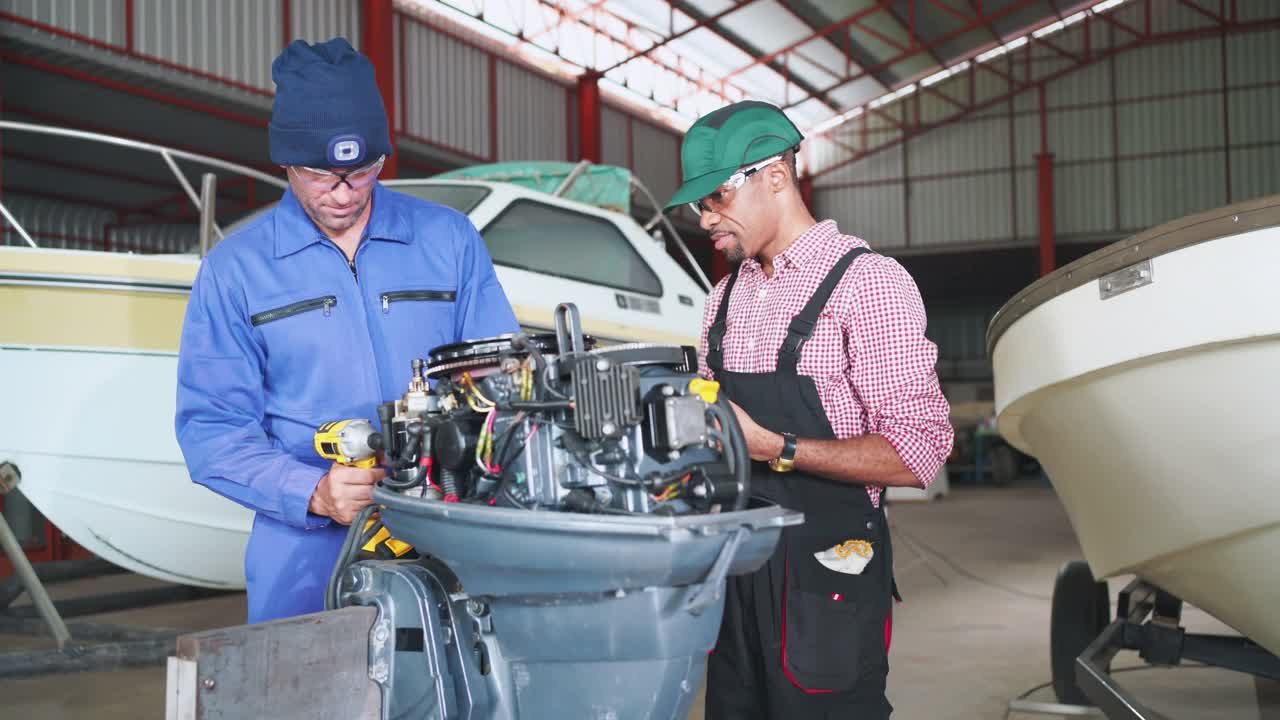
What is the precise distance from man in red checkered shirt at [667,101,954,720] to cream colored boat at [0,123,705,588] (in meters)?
2.69

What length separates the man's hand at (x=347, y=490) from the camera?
1.44m

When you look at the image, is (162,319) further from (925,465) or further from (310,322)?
(925,465)

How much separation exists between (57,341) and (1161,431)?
3.43m

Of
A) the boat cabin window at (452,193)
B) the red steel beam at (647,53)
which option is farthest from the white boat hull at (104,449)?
the red steel beam at (647,53)

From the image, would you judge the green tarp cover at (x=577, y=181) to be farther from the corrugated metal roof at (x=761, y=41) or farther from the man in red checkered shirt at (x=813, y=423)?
the corrugated metal roof at (x=761, y=41)

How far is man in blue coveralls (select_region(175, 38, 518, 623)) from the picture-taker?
1.44m

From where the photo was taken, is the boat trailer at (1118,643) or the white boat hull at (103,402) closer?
the boat trailer at (1118,643)

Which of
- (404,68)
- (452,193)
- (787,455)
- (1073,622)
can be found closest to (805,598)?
(787,455)

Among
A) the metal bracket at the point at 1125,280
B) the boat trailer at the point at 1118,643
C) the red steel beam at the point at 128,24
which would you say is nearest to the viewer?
the metal bracket at the point at 1125,280

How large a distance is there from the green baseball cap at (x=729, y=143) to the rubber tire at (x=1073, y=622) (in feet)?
8.49

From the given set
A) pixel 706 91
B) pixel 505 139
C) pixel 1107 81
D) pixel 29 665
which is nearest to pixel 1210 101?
pixel 1107 81

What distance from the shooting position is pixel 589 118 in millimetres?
13969

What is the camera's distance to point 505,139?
12766 mm

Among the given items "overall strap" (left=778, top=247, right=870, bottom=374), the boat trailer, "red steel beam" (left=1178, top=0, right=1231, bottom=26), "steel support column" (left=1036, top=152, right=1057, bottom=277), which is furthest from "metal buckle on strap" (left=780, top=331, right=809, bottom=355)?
"red steel beam" (left=1178, top=0, right=1231, bottom=26)
